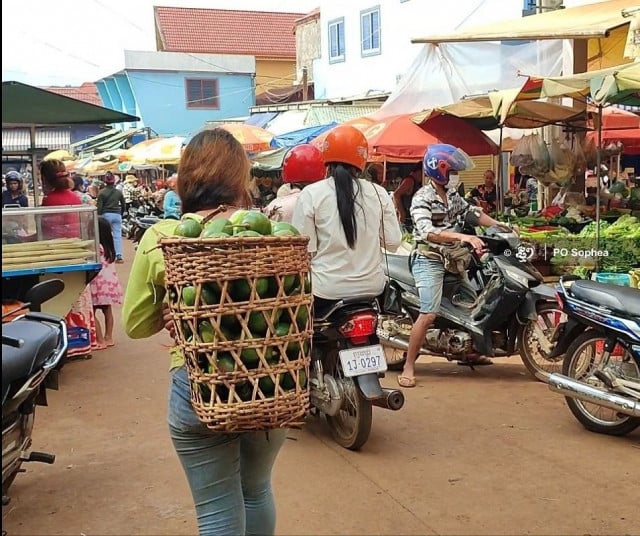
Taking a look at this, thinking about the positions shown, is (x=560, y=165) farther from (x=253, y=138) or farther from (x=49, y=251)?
(x=253, y=138)

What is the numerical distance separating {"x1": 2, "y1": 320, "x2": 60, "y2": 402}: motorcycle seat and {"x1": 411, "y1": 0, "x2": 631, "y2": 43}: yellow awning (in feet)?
22.4

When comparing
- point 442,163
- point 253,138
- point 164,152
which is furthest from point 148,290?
point 164,152

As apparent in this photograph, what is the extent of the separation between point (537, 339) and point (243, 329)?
4.43m

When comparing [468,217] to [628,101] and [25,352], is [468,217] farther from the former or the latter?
[25,352]

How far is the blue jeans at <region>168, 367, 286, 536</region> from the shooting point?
257 centimetres

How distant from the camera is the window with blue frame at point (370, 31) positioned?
25.9 metres

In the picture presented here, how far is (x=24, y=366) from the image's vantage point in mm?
3340

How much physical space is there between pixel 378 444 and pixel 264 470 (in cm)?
231

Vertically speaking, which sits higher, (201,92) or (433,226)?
(201,92)

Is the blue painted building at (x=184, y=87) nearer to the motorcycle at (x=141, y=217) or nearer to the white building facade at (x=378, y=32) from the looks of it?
the white building facade at (x=378, y=32)

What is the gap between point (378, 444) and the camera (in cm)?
503

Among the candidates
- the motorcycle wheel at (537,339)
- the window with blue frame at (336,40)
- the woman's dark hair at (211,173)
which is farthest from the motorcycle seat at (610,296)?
the window with blue frame at (336,40)

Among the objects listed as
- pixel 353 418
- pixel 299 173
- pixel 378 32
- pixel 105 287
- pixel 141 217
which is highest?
pixel 378 32

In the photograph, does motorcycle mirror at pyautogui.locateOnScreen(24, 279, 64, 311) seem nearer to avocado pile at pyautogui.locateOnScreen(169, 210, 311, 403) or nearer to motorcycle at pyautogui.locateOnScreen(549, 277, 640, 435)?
avocado pile at pyautogui.locateOnScreen(169, 210, 311, 403)
